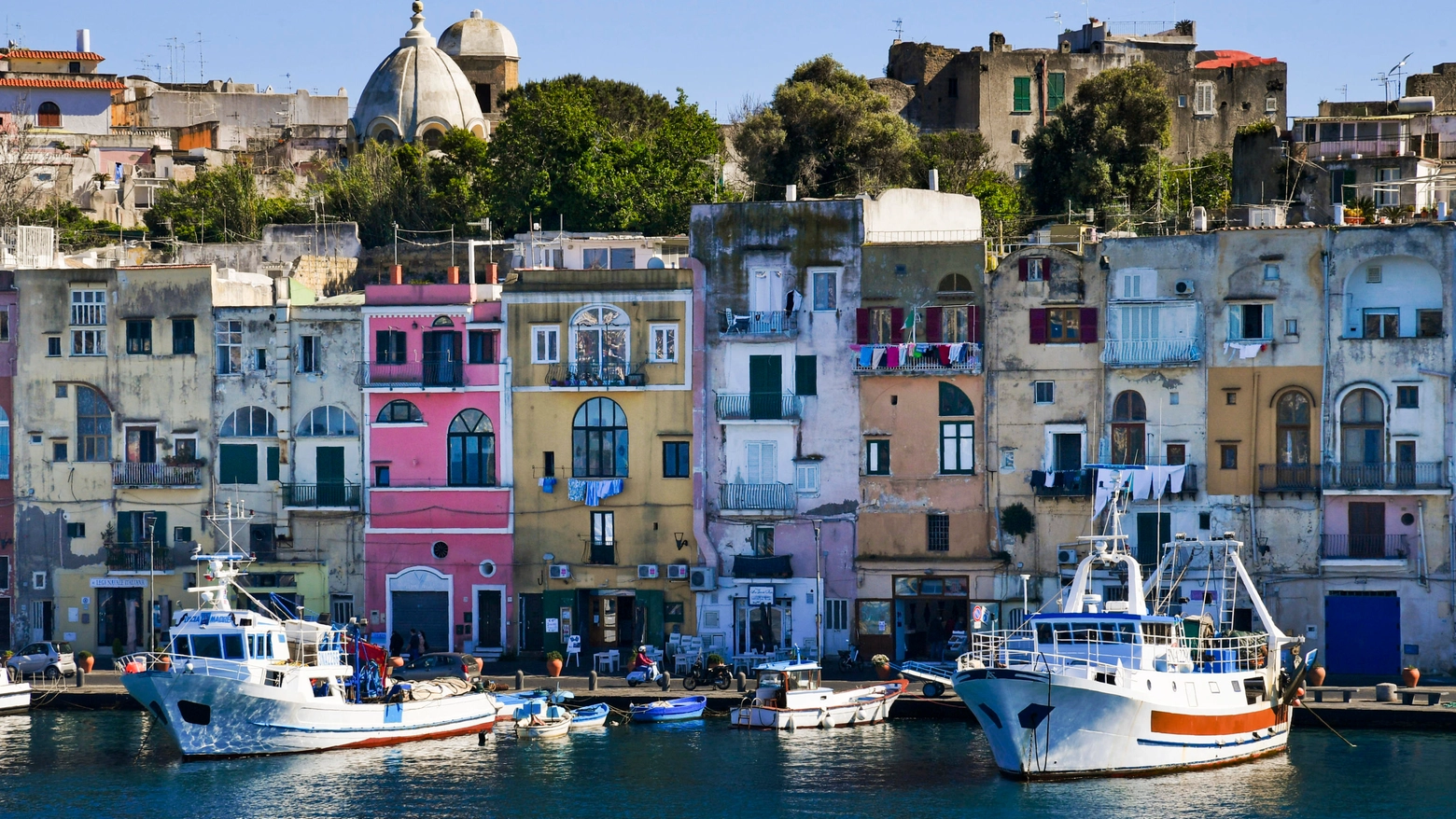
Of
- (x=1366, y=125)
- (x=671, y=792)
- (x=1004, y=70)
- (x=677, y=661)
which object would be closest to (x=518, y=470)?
(x=677, y=661)

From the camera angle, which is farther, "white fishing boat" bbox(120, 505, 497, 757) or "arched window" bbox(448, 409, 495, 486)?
"arched window" bbox(448, 409, 495, 486)

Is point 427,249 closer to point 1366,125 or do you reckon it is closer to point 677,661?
point 677,661

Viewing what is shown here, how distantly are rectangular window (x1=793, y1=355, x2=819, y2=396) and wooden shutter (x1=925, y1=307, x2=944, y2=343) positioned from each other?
3.66 metres

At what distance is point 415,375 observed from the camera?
73562mm

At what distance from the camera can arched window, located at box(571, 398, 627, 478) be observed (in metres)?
72.9

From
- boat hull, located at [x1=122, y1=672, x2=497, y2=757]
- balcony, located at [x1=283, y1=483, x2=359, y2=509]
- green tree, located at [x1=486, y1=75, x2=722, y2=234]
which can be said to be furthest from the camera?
green tree, located at [x1=486, y1=75, x2=722, y2=234]

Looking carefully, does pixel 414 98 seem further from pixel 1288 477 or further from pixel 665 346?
pixel 1288 477

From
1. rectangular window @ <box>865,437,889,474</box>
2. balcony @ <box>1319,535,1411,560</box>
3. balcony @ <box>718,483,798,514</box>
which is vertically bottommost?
balcony @ <box>1319,535,1411,560</box>

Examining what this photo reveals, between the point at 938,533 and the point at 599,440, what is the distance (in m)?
11.4

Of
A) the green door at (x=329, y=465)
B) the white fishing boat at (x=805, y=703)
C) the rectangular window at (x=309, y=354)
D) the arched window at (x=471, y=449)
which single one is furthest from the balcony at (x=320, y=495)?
the white fishing boat at (x=805, y=703)

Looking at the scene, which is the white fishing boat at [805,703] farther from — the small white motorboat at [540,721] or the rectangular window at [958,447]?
the rectangular window at [958,447]

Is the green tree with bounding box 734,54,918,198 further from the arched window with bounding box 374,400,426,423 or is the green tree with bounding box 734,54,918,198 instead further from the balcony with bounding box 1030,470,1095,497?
the balcony with bounding box 1030,470,1095,497

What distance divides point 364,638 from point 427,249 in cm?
2238

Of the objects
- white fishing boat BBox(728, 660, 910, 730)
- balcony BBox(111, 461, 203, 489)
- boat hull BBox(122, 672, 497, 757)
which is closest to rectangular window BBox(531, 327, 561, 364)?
balcony BBox(111, 461, 203, 489)
